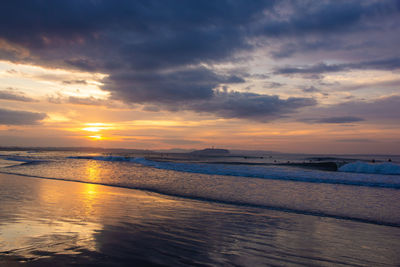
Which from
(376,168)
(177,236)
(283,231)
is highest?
(376,168)

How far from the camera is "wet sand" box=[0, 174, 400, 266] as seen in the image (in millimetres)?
5145

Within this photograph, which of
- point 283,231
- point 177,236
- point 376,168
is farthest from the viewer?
point 376,168

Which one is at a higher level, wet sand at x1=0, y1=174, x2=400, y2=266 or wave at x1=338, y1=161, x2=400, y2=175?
wave at x1=338, y1=161, x2=400, y2=175

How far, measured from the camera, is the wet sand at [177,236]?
5.14 meters

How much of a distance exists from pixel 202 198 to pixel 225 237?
6259 mm

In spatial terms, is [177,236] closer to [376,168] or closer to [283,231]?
[283,231]

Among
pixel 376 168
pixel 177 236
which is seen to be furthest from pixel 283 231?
pixel 376 168

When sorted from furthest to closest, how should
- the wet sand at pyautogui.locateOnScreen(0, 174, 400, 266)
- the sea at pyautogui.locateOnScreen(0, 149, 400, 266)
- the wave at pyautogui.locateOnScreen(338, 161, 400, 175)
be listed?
1. the wave at pyautogui.locateOnScreen(338, 161, 400, 175)
2. the sea at pyautogui.locateOnScreen(0, 149, 400, 266)
3. the wet sand at pyautogui.locateOnScreen(0, 174, 400, 266)

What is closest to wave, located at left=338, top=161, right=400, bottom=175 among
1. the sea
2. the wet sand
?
the sea

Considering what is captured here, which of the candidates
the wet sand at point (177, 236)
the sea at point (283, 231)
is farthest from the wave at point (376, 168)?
the wet sand at point (177, 236)

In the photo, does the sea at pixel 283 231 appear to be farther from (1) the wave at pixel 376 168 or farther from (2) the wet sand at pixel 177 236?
(1) the wave at pixel 376 168

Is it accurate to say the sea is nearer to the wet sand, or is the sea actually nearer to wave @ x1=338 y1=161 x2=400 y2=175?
the wet sand

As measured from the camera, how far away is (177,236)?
22.1 ft

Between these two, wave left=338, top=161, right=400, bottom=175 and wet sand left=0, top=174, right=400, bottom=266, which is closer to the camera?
wet sand left=0, top=174, right=400, bottom=266
